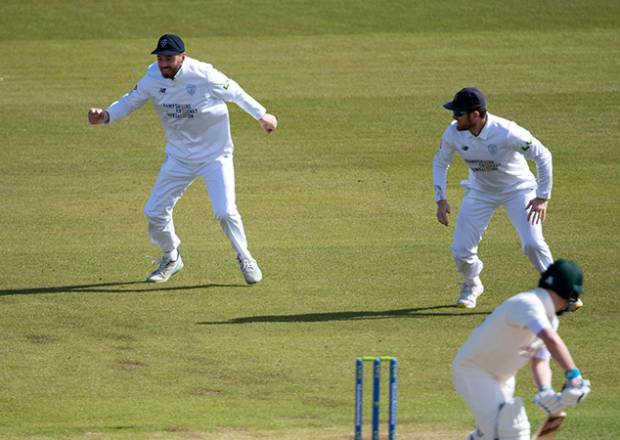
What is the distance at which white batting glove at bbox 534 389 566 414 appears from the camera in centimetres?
820

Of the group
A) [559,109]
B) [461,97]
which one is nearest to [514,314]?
[461,97]

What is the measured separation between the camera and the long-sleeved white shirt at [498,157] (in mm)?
13016

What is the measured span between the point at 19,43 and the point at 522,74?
11282mm

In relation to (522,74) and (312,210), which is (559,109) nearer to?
(522,74)

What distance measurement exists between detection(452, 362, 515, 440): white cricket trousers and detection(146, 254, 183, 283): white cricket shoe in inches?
261

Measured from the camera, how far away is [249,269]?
1455 centimetres

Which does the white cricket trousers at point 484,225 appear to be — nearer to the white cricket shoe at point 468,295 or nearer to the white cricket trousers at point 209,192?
the white cricket shoe at point 468,295

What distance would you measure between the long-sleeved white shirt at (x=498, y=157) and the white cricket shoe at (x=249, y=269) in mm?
2324

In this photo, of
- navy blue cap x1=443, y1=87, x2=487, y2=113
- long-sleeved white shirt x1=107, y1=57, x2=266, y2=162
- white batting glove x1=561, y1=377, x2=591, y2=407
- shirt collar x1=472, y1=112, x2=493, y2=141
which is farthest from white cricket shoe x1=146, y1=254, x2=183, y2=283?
white batting glove x1=561, y1=377, x2=591, y2=407

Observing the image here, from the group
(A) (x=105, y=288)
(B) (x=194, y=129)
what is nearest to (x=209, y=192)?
(B) (x=194, y=129)

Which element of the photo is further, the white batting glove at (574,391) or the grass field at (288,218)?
the grass field at (288,218)

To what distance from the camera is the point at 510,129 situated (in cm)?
1302

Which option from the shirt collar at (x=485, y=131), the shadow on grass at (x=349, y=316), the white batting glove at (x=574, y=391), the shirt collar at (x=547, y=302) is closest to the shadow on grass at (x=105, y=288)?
the shadow on grass at (x=349, y=316)

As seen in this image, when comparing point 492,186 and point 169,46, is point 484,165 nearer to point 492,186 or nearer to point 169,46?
point 492,186
